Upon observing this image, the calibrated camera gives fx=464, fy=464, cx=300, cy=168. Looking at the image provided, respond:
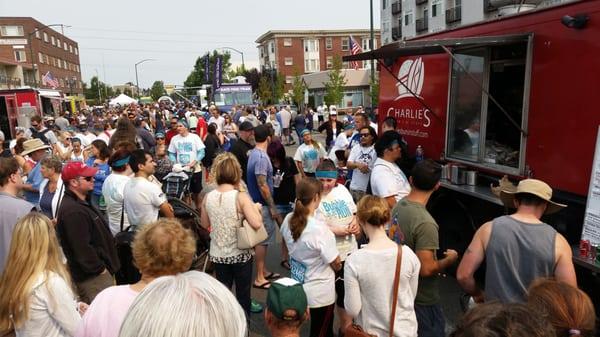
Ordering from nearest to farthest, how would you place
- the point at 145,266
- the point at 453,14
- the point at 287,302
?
the point at 287,302 → the point at 145,266 → the point at 453,14

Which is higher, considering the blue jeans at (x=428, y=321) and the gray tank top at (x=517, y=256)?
the gray tank top at (x=517, y=256)

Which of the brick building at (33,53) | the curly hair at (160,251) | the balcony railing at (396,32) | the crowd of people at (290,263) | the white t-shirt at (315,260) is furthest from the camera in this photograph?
the brick building at (33,53)

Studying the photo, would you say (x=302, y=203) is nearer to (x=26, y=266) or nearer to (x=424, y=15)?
(x=26, y=266)

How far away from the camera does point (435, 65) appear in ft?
19.0

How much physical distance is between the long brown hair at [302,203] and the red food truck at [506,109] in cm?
180

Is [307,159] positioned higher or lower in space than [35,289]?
lower

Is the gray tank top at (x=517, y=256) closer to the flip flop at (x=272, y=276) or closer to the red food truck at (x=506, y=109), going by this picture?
the red food truck at (x=506, y=109)

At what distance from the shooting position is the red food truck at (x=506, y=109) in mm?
3785

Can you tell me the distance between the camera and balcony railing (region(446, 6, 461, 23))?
38.7 metres

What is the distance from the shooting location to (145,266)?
94.3 inches

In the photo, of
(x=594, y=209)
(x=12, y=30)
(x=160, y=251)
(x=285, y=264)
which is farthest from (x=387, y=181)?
(x=12, y=30)

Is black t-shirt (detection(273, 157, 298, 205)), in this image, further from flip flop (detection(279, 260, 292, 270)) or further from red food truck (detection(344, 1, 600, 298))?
red food truck (detection(344, 1, 600, 298))

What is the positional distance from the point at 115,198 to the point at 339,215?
2.31 meters

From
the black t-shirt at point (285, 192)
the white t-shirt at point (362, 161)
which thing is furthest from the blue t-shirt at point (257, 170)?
the white t-shirt at point (362, 161)
